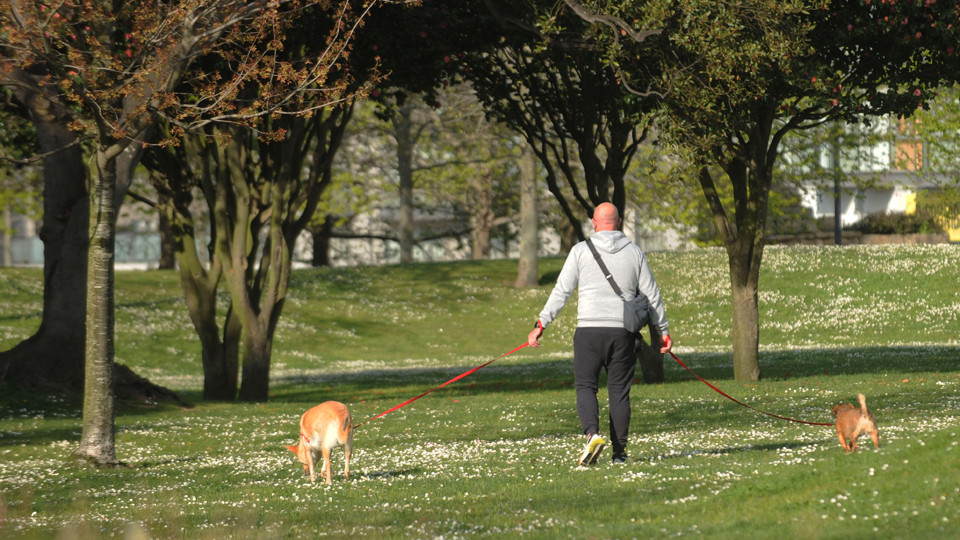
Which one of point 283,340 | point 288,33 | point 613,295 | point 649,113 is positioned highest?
point 288,33

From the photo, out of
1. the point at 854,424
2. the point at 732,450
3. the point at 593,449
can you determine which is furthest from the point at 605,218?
the point at 732,450

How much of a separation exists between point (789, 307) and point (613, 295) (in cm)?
3306

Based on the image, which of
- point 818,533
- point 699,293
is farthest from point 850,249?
point 818,533

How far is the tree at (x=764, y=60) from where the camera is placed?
1773 cm

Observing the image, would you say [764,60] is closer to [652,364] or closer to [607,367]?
[652,364]

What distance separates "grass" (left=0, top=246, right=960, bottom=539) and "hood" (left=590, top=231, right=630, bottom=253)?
6.64 ft

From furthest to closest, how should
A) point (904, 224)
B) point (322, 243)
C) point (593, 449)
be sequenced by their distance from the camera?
point (322, 243) → point (904, 224) → point (593, 449)

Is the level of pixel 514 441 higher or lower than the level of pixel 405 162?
lower

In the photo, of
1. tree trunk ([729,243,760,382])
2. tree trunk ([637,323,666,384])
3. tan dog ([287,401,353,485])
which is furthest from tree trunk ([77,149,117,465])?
tree trunk ([637,323,666,384])

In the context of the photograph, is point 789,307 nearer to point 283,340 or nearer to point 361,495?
point 283,340

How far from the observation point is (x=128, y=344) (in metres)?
38.2

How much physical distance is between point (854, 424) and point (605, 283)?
8.30ft

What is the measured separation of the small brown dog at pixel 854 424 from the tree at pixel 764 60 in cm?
890

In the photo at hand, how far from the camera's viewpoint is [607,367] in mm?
10414
